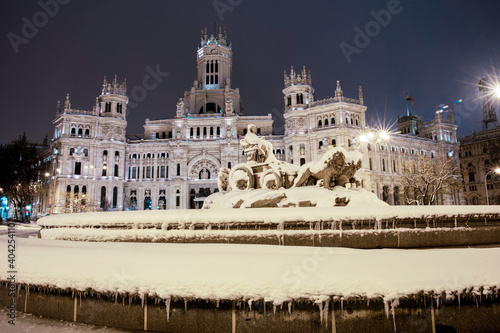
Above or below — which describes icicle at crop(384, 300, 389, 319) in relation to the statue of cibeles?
below

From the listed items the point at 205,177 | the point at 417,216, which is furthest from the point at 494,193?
the point at 417,216

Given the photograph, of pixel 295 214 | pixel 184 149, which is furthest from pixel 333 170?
pixel 184 149

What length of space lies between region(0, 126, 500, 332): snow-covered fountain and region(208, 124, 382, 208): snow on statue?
282cm

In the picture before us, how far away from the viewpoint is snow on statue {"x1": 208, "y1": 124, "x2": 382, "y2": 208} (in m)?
9.92

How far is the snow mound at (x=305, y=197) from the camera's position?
31.2 ft

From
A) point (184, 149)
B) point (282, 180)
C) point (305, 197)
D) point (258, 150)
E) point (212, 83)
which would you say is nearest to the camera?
point (305, 197)

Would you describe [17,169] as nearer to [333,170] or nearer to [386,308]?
[333,170]

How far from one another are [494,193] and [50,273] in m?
92.9

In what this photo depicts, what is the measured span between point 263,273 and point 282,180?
7593 mm

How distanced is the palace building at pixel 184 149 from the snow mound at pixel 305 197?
2107 inches

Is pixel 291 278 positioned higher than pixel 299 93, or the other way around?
pixel 299 93

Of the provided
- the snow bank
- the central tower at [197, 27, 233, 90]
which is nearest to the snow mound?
the snow bank

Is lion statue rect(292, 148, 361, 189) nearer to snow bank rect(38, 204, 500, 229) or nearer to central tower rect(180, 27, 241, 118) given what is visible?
snow bank rect(38, 204, 500, 229)

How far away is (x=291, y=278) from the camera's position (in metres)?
4.22
